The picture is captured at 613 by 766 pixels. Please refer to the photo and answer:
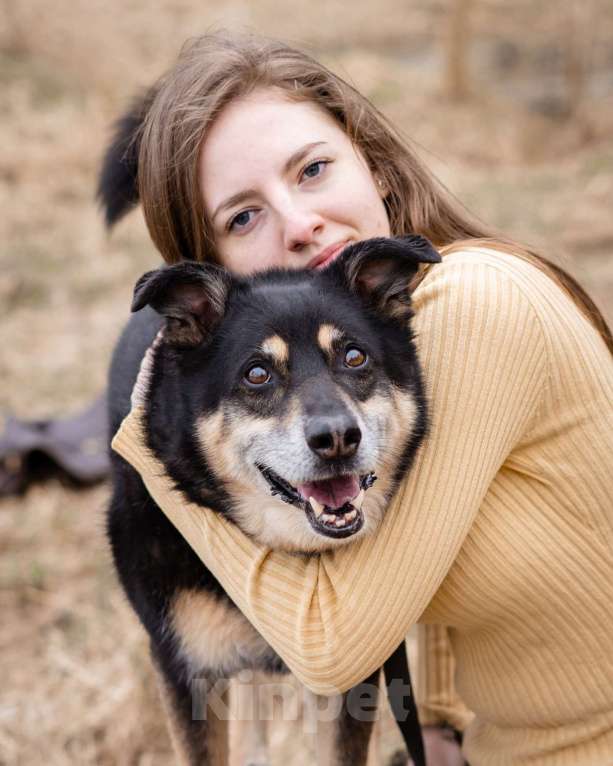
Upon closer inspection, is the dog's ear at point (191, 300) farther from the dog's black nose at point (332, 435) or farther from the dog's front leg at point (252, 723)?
the dog's front leg at point (252, 723)

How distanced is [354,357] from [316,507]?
39 centimetres

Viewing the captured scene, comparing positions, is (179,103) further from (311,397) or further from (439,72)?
(439,72)

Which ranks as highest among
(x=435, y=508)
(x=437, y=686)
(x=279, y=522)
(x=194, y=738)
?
(x=435, y=508)

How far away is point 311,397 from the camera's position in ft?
6.69

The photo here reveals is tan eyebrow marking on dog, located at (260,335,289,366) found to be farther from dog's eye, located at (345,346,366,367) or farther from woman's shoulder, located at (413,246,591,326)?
woman's shoulder, located at (413,246,591,326)

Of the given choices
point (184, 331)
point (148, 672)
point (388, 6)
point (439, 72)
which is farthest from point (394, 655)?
point (388, 6)

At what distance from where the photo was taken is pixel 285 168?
2.38m

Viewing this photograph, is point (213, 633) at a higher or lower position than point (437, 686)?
higher

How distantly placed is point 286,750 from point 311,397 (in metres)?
1.80

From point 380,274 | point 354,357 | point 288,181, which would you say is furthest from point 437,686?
point 288,181

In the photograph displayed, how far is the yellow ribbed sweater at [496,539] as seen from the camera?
192 centimetres

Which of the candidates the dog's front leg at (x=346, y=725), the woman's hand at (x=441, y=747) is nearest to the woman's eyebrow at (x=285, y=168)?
the dog's front leg at (x=346, y=725)

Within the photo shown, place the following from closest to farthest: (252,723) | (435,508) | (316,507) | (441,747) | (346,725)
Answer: (435,508), (316,507), (346,725), (441,747), (252,723)

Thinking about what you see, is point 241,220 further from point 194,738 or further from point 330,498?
point 194,738
